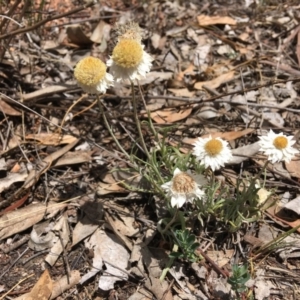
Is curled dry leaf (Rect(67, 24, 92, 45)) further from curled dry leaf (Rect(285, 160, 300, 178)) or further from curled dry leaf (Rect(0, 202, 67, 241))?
curled dry leaf (Rect(285, 160, 300, 178))

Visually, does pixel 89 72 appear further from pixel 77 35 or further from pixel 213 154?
pixel 77 35

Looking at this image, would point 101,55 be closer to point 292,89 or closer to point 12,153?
point 12,153

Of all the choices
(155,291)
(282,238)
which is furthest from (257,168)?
(155,291)

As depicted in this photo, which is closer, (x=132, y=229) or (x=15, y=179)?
(x=132, y=229)

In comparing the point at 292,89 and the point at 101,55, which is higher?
the point at 101,55

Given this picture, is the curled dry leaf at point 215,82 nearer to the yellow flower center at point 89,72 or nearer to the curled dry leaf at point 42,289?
the yellow flower center at point 89,72

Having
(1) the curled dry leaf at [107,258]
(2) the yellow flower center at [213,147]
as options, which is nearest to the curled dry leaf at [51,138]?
(1) the curled dry leaf at [107,258]

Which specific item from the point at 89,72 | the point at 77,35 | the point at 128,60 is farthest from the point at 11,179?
the point at 77,35
